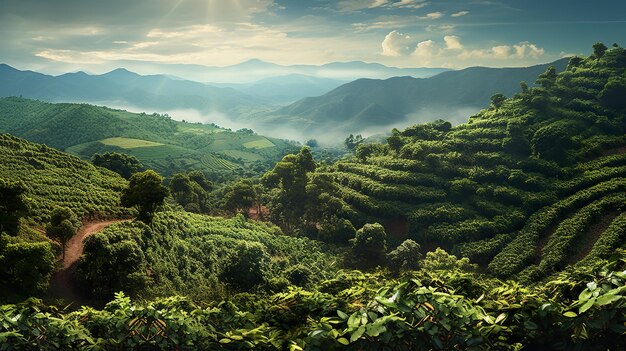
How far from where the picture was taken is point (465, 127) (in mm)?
68125

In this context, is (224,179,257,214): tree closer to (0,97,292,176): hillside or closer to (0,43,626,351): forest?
(0,43,626,351): forest

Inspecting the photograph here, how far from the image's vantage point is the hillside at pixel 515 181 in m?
38.9

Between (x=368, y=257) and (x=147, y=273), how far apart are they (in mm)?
23501

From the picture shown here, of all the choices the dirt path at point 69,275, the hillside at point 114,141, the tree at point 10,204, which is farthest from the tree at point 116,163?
the hillside at point 114,141

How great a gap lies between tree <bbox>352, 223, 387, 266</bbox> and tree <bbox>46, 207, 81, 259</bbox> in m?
26.2

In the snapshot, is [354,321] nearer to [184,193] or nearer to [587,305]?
[587,305]

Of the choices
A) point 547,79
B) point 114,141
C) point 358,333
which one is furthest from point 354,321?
point 114,141

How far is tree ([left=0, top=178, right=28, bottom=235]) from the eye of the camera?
2100cm

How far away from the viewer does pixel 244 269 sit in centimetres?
2692

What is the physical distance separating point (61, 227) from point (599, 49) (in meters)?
90.6

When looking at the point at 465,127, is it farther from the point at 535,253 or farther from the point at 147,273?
the point at 147,273

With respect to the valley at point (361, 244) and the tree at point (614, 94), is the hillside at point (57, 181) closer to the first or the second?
the valley at point (361, 244)

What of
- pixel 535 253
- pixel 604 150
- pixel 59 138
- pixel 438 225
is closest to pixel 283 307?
pixel 535 253

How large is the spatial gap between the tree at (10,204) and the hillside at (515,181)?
1396 inches
